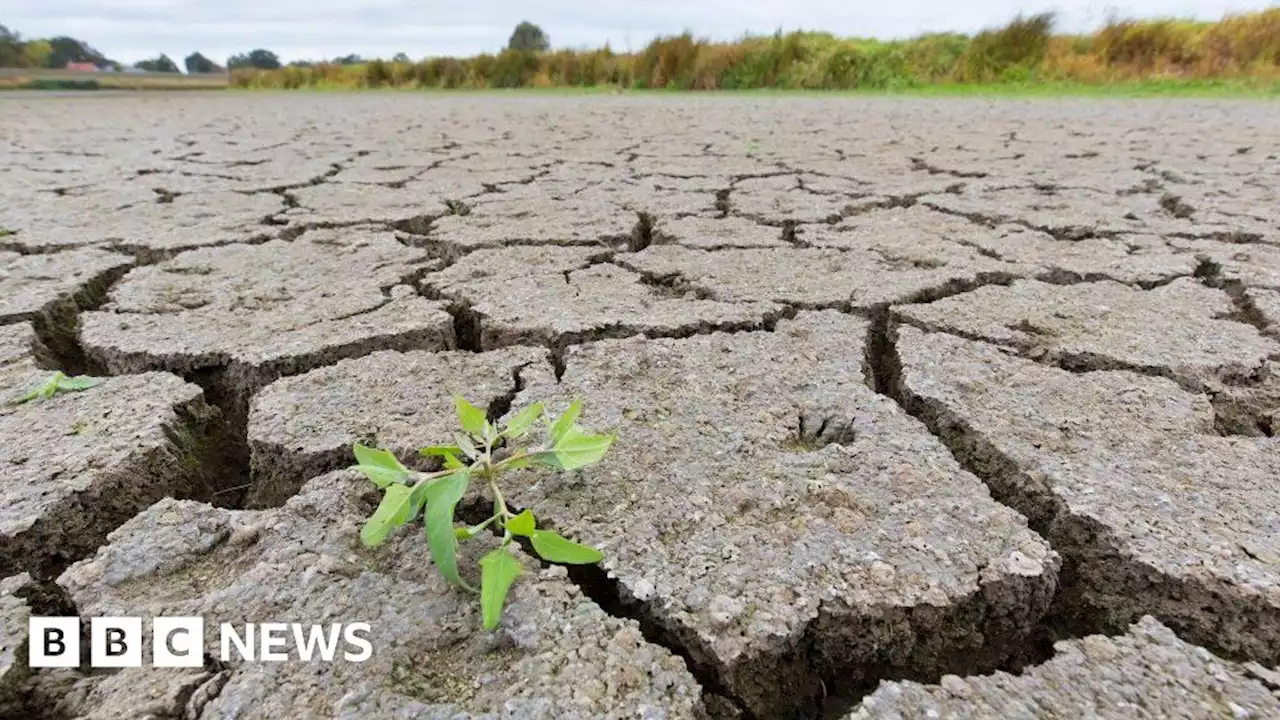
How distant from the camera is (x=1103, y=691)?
63 centimetres

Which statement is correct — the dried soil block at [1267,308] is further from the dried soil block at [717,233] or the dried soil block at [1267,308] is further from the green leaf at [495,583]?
the green leaf at [495,583]

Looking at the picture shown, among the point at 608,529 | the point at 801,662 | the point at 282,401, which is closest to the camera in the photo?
the point at 801,662

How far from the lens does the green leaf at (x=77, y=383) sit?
3.76 ft

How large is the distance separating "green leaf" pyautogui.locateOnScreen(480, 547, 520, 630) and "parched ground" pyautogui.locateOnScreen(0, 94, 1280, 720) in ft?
0.09

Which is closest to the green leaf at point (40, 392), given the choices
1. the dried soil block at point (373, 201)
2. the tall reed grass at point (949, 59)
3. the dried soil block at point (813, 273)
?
the dried soil block at point (813, 273)

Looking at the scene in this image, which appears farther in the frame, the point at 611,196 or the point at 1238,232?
the point at 611,196

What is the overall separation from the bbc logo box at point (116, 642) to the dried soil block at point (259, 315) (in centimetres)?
53

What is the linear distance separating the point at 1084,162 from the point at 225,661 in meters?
3.72

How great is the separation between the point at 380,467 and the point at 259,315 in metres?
0.84

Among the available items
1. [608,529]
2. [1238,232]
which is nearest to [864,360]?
[608,529]

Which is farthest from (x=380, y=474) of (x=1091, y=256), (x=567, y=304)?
(x=1091, y=256)

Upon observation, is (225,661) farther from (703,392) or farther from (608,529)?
(703,392)

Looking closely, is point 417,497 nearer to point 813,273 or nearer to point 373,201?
point 813,273

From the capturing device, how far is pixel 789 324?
4.69ft
